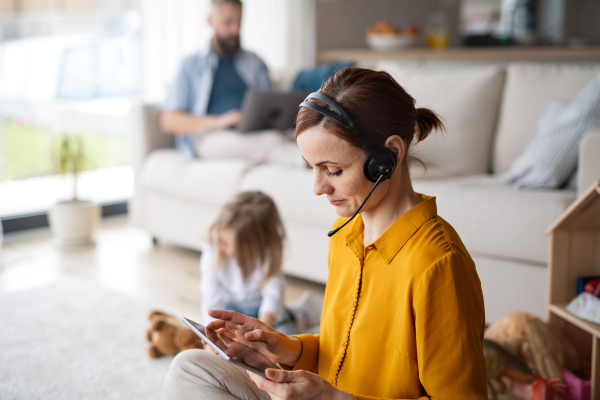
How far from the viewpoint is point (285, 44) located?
412 centimetres

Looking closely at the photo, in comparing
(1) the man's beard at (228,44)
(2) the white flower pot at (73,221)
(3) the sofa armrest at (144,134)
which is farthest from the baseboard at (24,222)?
(1) the man's beard at (228,44)

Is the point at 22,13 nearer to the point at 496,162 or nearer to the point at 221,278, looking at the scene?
the point at 221,278

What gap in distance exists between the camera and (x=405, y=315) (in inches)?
32.6

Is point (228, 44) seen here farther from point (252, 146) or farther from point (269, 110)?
point (252, 146)

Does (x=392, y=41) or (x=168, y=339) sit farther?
(x=392, y=41)

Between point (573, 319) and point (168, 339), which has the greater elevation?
point (573, 319)

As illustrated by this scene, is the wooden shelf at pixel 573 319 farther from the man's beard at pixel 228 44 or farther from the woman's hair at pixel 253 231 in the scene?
→ the man's beard at pixel 228 44

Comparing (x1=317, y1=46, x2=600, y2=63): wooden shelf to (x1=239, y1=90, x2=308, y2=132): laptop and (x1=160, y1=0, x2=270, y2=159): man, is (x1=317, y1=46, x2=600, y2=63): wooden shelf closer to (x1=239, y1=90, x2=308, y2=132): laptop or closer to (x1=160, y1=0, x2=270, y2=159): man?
(x1=160, y1=0, x2=270, y2=159): man

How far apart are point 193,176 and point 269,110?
487 millimetres

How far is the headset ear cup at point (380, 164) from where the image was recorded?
32.0 inches

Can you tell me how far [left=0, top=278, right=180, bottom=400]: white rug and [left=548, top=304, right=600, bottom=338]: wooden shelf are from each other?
1.07 m

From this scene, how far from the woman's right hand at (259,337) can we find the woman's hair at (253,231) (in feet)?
2.64

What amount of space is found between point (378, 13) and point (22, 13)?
7.72 ft

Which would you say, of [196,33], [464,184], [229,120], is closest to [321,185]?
[464,184]
